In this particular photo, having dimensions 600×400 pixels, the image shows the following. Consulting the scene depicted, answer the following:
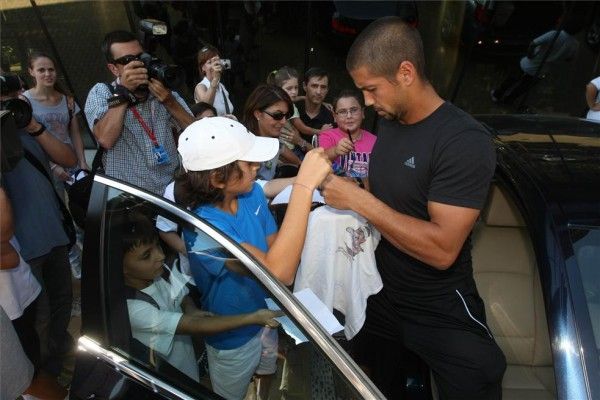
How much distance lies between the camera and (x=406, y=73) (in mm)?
1784

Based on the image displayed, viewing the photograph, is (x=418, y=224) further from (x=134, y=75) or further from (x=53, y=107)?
(x=53, y=107)

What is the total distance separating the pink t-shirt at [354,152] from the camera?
10.9ft

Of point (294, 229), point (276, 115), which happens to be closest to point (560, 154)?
point (294, 229)

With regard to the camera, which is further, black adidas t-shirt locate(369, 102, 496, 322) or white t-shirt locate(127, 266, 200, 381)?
black adidas t-shirt locate(369, 102, 496, 322)

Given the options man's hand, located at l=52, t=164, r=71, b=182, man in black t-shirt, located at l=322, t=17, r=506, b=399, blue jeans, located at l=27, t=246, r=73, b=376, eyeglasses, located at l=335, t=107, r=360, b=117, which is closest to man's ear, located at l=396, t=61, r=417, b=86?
man in black t-shirt, located at l=322, t=17, r=506, b=399

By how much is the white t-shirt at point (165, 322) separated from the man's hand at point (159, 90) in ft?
4.89

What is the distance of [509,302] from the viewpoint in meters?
2.37

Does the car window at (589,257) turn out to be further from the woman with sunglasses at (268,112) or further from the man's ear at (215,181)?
the woman with sunglasses at (268,112)

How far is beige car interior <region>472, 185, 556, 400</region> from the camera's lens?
82.4 inches

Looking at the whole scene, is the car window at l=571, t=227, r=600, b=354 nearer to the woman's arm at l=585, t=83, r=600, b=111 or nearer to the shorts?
the shorts

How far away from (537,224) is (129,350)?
53.5 inches

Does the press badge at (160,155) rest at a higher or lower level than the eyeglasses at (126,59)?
lower

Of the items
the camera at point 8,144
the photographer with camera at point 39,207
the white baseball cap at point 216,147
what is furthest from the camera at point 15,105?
the white baseball cap at point 216,147

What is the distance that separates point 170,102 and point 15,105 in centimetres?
75
